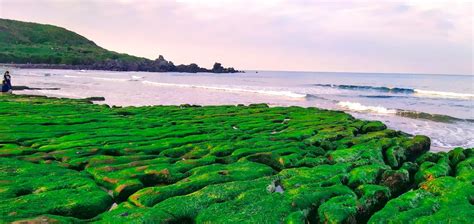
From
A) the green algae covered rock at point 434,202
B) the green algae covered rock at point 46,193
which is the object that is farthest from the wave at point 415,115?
the green algae covered rock at point 46,193

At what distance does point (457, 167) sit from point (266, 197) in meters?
9.32

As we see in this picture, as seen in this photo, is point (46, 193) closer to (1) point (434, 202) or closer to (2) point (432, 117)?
(1) point (434, 202)

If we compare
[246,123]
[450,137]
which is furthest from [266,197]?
[450,137]

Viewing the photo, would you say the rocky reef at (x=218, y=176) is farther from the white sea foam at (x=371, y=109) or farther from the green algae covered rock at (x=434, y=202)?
the white sea foam at (x=371, y=109)

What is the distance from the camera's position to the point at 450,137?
29.1m

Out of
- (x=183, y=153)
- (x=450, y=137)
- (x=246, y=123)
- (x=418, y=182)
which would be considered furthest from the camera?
(x=450, y=137)

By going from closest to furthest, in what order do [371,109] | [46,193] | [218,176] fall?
1. [46,193]
2. [218,176]
3. [371,109]

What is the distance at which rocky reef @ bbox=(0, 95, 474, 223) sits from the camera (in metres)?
10.6

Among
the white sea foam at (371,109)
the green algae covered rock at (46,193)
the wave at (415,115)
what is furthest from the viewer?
the white sea foam at (371,109)

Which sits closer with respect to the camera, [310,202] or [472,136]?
[310,202]

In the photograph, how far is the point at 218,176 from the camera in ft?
44.5

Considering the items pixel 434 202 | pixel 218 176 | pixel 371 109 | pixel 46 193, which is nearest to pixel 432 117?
pixel 371 109

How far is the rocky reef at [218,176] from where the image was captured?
10.6 metres

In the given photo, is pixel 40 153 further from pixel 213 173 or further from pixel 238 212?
pixel 238 212
